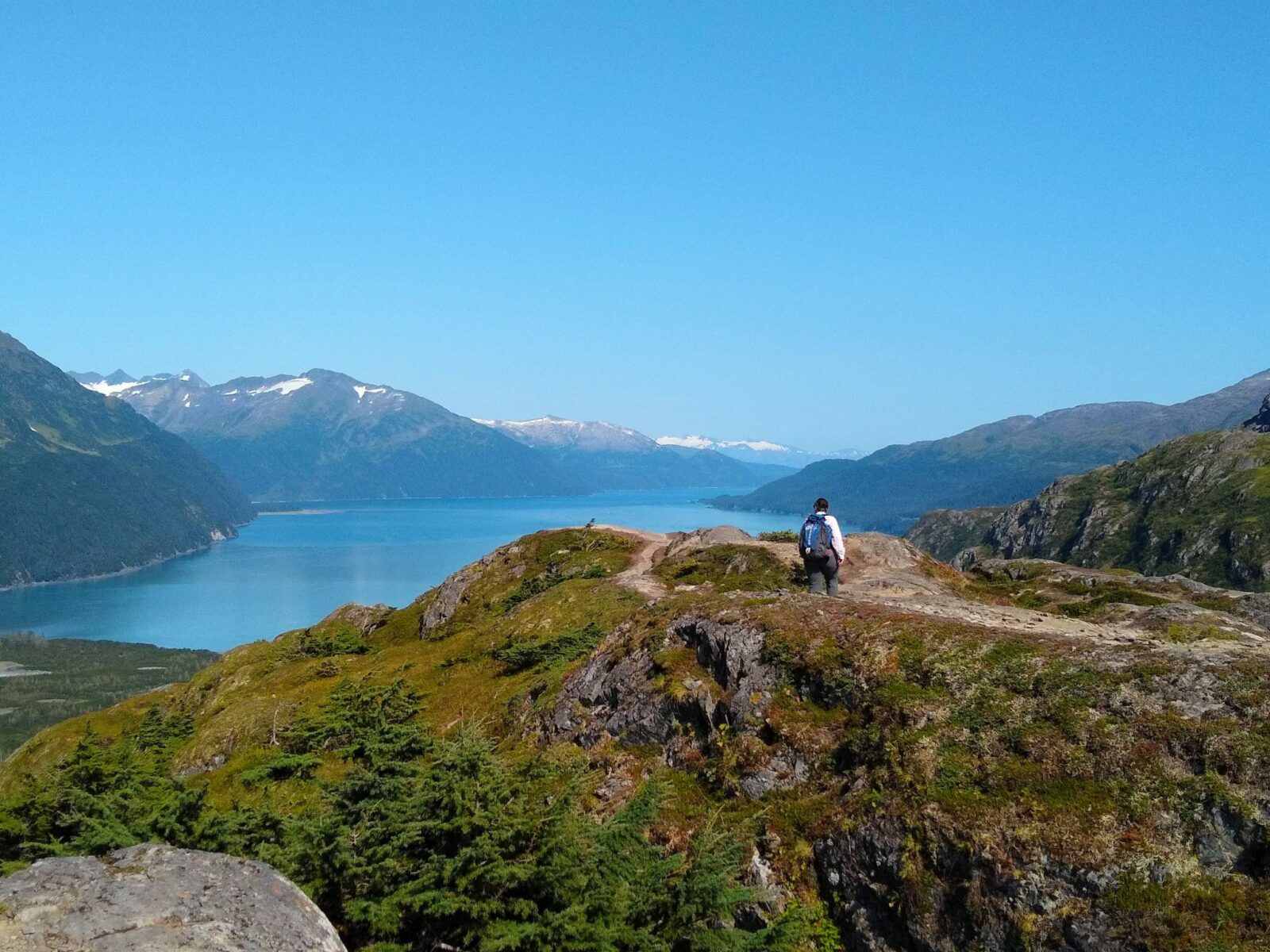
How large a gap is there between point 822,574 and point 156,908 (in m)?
23.4

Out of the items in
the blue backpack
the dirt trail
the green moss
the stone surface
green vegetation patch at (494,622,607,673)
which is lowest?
the stone surface

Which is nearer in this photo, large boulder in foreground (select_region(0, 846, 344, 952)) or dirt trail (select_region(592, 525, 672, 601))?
large boulder in foreground (select_region(0, 846, 344, 952))

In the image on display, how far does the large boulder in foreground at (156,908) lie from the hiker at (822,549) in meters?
20.8

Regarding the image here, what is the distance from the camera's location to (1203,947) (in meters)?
13.0

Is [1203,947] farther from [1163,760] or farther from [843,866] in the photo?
[843,866]

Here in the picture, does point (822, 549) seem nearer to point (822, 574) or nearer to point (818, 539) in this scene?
point (818, 539)

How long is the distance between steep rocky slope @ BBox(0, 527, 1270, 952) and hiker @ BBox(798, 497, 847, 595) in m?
1.88

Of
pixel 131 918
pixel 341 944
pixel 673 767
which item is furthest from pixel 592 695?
pixel 131 918

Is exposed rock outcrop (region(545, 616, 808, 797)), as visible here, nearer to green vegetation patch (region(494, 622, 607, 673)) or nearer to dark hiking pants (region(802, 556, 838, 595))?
green vegetation patch (region(494, 622, 607, 673))

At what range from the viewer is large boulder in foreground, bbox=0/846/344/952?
10.1 metres

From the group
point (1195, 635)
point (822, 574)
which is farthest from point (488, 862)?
point (822, 574)

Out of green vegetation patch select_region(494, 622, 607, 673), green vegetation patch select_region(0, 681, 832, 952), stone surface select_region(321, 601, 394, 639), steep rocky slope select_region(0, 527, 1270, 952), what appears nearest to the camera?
green vegetation patch select_region(0, 681, 832, 952)

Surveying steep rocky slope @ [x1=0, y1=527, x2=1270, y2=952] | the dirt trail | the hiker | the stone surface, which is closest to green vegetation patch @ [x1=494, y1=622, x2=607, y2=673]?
steep rocky slope @ [x1=0, y1=527, x2=1270, y2=952]

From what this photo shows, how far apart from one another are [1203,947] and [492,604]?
47511mm
